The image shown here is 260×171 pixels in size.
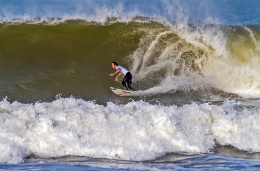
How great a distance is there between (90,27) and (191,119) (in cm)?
714

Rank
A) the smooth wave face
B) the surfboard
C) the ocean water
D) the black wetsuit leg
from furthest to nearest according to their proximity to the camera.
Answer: the smooth wave face < the black wetsuit leg < the surfboard < the ocean water

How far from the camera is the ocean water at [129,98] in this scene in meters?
8.63

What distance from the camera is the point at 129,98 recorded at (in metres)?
13.1

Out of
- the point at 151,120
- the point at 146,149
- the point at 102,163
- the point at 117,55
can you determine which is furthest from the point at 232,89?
the point at 102,163

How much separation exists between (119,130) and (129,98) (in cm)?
374

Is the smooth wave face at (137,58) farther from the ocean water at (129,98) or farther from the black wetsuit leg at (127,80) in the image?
the black wetsuit leg at (127,80)

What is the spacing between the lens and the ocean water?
340 inches

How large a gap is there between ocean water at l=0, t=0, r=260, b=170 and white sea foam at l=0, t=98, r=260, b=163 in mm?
20

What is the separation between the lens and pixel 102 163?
319 inches

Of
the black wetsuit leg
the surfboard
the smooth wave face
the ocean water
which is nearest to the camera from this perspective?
the ocean water

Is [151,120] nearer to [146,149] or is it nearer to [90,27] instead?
[146,149]

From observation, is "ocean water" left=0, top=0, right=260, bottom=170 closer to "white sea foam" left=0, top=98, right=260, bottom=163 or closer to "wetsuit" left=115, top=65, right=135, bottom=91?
"white sea foam" left=0, top=98, right=260, bottom=163

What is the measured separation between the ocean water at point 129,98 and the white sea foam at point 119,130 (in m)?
0.02

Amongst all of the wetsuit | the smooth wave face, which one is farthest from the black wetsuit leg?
the smooth wave face
